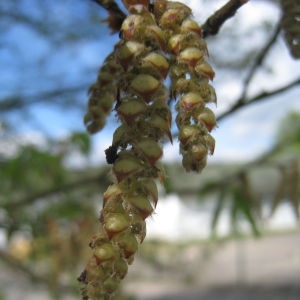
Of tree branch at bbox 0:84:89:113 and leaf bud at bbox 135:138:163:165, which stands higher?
tree branch at bbox 0:84:89:113

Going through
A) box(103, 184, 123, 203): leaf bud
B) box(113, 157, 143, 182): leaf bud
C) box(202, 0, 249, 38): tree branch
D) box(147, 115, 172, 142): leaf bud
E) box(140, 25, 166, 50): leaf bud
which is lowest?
box(103, 184, 123, 203): leaf bud

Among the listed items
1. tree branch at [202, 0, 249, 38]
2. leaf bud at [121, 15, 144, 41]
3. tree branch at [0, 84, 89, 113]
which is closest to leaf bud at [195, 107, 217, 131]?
leaf bud at [121, 15, 144, 41]

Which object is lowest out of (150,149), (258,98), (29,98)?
(150,149)

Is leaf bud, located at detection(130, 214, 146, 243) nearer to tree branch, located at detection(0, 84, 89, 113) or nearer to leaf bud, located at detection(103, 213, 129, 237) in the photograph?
leaf bud, located at detection(103, 213, 129, 237)

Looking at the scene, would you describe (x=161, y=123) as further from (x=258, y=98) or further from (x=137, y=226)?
(x=258, y=98)

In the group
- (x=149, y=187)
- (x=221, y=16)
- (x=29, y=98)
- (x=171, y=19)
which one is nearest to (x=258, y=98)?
(x=221, y=16)

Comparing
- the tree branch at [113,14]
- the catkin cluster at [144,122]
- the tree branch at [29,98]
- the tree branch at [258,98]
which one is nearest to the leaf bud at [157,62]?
the catkin cluster at [144,122]
